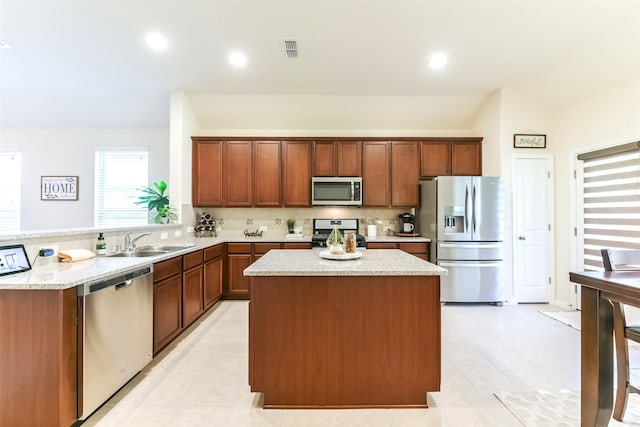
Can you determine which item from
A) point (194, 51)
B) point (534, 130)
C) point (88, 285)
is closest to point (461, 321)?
point (534, 130)

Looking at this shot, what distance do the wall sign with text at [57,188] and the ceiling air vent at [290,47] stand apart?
4410 millimetres

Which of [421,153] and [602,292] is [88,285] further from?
[421,153]

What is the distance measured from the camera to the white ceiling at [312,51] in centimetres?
297

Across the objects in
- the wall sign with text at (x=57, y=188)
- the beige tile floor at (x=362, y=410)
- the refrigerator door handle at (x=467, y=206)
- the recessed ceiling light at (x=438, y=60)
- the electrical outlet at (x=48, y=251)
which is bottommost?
the beige tile floor at (x=362, y=410)

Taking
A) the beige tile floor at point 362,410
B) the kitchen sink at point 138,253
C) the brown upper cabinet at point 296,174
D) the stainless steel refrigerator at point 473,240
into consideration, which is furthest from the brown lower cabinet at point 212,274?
the stainless steel refrigerator at point 473,240

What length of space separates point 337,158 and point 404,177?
1091mm

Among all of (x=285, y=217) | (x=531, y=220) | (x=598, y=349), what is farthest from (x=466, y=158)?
(x=598, y=349)

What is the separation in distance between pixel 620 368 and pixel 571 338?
1.52 metres

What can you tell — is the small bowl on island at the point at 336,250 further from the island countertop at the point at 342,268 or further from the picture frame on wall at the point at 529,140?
the picture frame on wall at the point at 529,140

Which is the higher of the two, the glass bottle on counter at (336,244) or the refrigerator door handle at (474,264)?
the glass bottle on counter at (336,244)

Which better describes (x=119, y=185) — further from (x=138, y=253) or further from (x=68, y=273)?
(x=68, y=273)

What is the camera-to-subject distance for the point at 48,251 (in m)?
2.21

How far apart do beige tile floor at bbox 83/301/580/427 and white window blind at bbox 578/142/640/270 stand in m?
1.14

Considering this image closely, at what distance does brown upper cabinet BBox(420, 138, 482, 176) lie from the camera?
4.67 m
